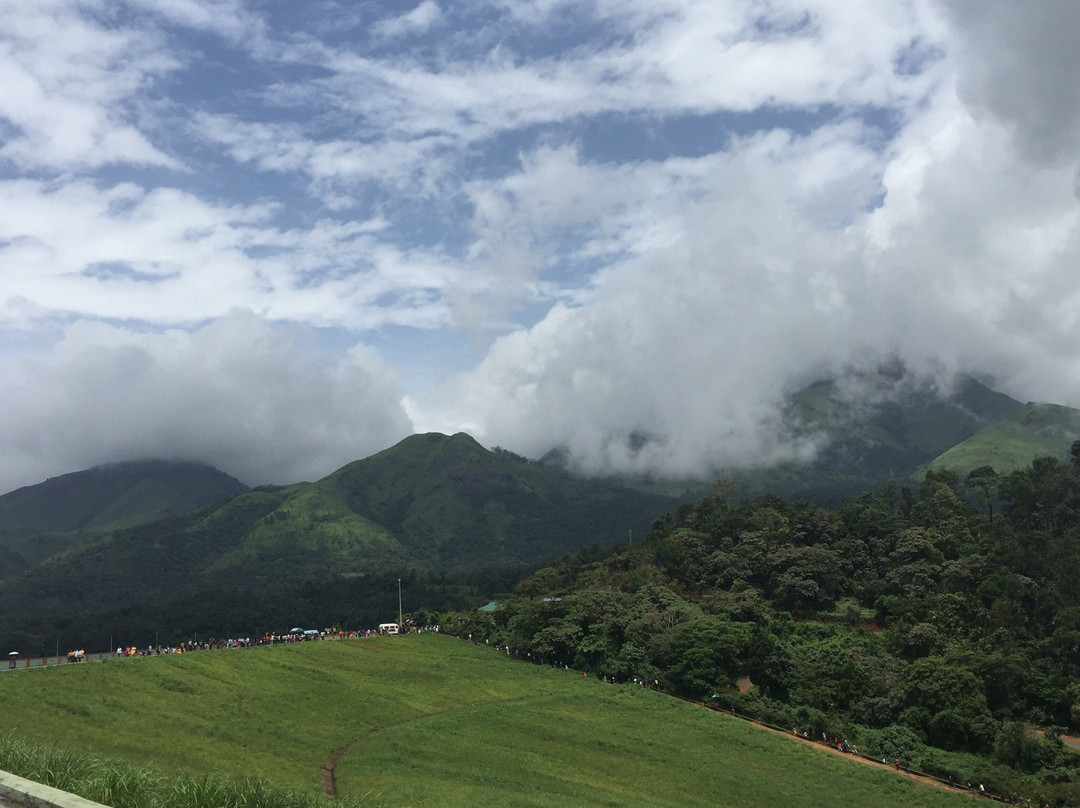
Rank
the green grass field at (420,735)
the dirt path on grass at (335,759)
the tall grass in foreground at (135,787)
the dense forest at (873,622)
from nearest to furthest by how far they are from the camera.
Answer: the tall grass in foreground at (135,787) < the dirt path on grass at (335,759) < the green grass field at (420,735) < the dense forest at (873,622)

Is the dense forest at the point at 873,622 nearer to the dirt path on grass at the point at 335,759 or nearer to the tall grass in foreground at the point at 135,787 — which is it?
the dirt path on grass at the point at 335,759

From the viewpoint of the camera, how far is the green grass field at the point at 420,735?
38.4 m

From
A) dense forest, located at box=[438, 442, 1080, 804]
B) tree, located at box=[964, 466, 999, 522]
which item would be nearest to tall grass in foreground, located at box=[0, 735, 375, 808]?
dense forest, located at box=[438, 442, 1080, 804]

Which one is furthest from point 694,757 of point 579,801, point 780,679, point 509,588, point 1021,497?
point 509,588

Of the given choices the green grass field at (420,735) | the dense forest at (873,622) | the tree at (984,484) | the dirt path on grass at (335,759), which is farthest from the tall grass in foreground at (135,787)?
the tree at (984,484)

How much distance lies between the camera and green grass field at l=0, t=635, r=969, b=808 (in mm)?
38375

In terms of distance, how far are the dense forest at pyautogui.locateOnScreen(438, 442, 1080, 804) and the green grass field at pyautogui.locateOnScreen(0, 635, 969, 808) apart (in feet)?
21.2

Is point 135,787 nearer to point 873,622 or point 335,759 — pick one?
point 335,759

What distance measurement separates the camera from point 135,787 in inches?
635

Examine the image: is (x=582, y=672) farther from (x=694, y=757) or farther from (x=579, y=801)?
(x=579, y=801)

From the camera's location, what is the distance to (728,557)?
97.0 metres

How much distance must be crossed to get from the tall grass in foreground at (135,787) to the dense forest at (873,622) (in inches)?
1924

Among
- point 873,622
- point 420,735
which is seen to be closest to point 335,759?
point 420,735

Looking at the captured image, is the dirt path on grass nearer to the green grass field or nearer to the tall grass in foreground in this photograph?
the green grass field
